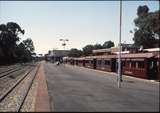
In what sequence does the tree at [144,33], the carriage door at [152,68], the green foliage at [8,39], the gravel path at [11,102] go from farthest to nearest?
the green foliage at [8,39], the tree at [144,33], the carriage door at [152,68], the gravel path at [11,102]

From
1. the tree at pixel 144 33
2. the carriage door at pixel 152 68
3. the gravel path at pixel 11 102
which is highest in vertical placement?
the tree at pixel 144 33

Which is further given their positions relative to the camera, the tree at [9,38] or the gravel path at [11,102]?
the tree at [9,38]

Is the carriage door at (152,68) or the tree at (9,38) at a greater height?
the tree at (9,38)

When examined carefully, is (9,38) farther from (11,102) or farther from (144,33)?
(11,102)

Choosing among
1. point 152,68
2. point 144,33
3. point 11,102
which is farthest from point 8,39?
point 11,102

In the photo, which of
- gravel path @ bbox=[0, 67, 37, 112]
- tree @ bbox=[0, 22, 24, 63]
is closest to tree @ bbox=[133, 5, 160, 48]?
tree @ bbox=[0, 22, 24, 63]

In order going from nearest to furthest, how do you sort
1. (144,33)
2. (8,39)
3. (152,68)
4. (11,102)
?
1. (11,102)
2. (152,68)
3. (144,33)
4. (8,39)

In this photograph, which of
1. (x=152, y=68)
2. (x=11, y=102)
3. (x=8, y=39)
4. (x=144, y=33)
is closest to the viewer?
(x=11, y=102)

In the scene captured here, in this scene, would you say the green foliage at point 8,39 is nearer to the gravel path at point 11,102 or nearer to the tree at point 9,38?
the tree at point 9,38

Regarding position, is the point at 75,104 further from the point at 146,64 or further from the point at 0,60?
the point at 0,60

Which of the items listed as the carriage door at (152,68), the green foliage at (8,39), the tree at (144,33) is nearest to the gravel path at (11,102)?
the carriage door at (152,68)

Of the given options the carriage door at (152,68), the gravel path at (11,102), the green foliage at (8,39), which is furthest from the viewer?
the green foliage at (8,39)

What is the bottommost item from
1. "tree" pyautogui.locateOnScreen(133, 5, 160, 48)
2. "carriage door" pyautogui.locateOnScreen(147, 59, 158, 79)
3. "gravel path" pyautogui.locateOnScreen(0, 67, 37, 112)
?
"gravel path" pyautogui.locateOnScreen(0, 67, 37, 112)

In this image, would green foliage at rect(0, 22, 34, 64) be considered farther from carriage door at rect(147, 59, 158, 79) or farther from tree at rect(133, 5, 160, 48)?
carriage door at rect(147, 59, 158, 79)
